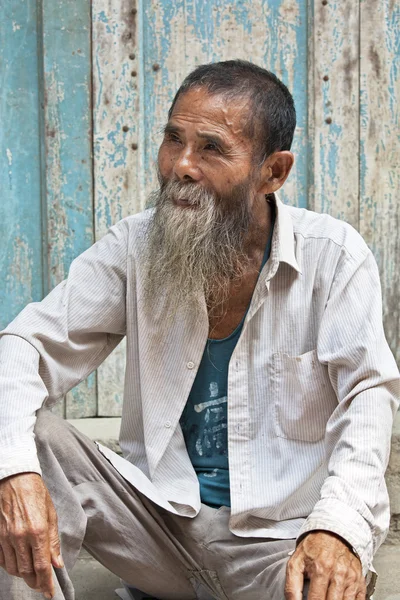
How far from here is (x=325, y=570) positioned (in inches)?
80.9

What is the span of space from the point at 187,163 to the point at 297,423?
0.78 meters

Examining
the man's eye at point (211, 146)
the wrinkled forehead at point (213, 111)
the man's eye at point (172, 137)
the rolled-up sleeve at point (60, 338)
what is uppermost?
the wrinkled forehead at point (213, 111)

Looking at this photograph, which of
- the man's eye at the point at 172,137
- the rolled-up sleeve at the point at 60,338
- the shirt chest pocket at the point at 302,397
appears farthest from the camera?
the man's eye at the point at 172,137

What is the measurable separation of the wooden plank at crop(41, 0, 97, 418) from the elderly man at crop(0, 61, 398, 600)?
35.9 inches

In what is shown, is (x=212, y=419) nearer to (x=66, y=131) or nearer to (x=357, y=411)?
(x=357, y=411)

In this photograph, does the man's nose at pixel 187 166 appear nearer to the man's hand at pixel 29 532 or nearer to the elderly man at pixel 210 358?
the elderly man at pixel 210 358

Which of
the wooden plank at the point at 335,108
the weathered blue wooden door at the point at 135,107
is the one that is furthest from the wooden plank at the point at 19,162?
the wooden plank at the point at 335,108

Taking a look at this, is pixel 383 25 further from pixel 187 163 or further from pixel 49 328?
pixel 49 328

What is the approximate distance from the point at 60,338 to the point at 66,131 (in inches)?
51.2

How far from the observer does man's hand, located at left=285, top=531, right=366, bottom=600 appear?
80.9 inches

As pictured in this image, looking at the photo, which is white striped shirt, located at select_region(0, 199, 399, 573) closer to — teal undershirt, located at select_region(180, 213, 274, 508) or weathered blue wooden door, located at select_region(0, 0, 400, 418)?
teal undershirt, located at select_region(180, 213, 274, 508)

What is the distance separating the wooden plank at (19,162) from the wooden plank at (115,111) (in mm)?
248

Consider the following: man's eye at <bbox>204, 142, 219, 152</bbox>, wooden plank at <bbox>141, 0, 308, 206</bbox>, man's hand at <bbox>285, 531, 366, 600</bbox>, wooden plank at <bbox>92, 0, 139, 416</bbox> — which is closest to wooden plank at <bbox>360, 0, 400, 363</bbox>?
wooden plank at <bbox>141, 0, 308, 206</bbox>

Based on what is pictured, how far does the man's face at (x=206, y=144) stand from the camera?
8.69ft
